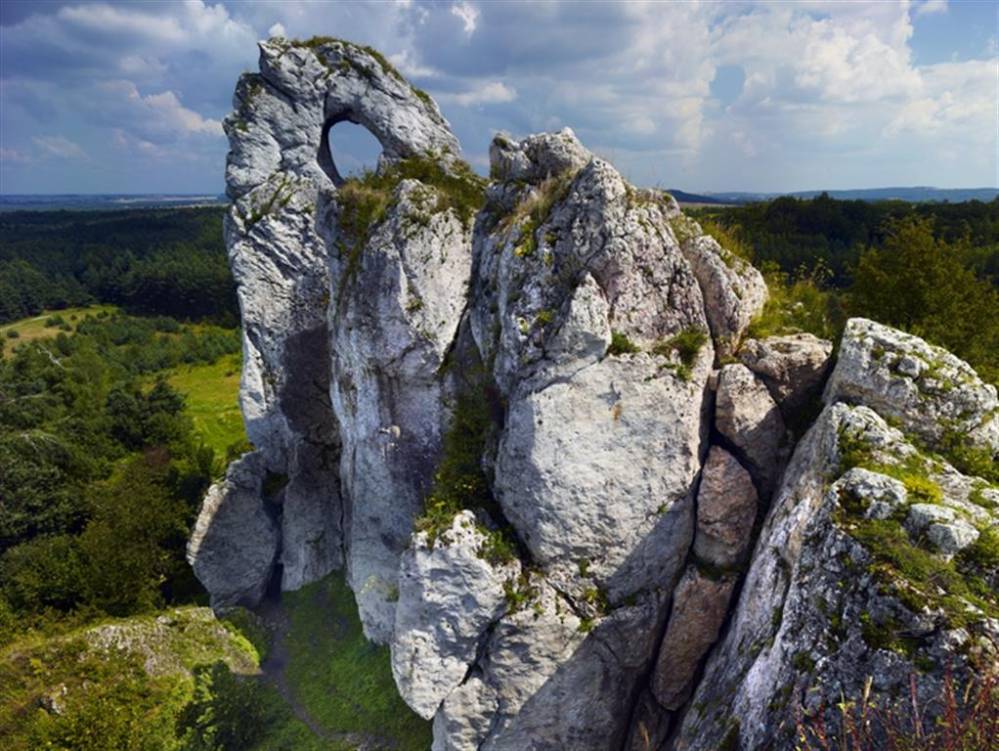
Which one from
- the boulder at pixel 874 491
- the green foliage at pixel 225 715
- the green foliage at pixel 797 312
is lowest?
the green foliage at pixel 225 715

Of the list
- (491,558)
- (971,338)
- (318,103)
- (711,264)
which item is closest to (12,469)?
(318,103)

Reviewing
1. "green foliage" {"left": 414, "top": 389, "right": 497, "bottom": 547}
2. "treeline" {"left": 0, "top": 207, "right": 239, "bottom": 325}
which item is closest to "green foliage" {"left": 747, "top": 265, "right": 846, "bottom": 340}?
"green foliage" {"left": 414, "top": 389, "right": 497, "bottom": 547}

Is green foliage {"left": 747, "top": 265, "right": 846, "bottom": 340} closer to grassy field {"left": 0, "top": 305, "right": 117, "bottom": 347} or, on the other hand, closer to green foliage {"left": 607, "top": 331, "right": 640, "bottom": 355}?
green foliage {"left": 607, "top": 331, "right": 640, "bottom": 355}

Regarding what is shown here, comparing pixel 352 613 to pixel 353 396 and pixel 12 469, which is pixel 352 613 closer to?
pixel 353 396

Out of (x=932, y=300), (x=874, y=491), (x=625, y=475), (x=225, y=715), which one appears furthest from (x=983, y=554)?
(x=225, y=715)

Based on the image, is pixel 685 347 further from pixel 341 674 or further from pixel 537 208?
pixel 341 674

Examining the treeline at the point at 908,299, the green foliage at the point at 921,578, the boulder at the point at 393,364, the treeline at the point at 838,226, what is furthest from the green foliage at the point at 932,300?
the treeline at the point at 838,226

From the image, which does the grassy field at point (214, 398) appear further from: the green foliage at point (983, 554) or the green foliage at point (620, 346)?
the green foliage at point (983, 554)
